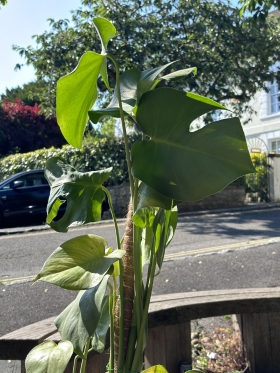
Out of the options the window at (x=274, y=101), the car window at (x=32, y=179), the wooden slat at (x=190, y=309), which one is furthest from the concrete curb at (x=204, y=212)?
the wooden slat at (x=190, y=309)

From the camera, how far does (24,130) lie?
899 inches

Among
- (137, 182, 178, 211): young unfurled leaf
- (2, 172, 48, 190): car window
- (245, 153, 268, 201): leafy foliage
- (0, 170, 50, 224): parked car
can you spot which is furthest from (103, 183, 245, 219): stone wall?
(137, 182, 178, 211): young unfurled leaf

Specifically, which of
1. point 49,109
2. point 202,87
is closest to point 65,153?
point 49,109

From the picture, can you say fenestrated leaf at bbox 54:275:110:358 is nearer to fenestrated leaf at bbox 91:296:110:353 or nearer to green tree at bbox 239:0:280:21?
fenestrated leaf at bbox 91:296:110:353

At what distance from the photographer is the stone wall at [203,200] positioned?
13094 mm

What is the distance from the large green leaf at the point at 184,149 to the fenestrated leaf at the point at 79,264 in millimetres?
200

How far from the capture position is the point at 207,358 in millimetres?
2658

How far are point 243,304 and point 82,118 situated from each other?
1.28 meters

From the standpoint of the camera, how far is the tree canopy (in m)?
11.9

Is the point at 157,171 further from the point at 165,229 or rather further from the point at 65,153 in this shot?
the point at 65,153

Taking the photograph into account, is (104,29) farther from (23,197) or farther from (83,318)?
(23,197)

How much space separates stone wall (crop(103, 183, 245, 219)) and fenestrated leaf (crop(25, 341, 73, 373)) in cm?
1131

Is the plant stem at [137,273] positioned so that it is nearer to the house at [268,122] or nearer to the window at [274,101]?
the house at [268,122]

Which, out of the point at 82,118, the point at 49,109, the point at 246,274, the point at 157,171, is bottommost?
the point at 246,274
